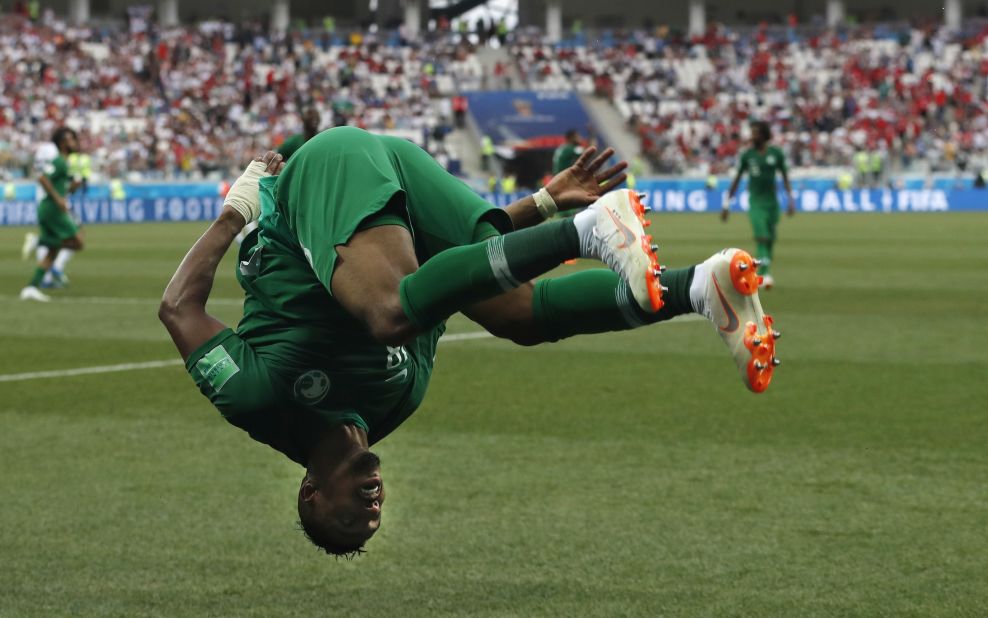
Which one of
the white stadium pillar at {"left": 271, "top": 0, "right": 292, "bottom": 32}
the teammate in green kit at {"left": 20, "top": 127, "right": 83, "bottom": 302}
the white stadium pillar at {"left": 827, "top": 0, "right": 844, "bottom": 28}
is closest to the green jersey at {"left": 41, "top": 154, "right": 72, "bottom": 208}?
the teammate in green kit at {"left": 20, "top": 127, "right": 83, "bottom": 302}

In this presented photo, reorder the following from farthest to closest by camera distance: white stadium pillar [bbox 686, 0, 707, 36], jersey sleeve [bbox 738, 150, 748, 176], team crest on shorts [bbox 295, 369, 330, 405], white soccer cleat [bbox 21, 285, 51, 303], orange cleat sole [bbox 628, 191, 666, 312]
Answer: white stadium pillar [bbox 686, 0, 707, 36], jersey sleeve [bbox 738, 150, 748, 176], white soccer cleat [bbox 21, 285, 51, 303], team crest on shorts [bbox 295, 369, 330, 405], orange cleat sole [bbox 628, 191, 666, 312]

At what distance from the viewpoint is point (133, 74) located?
2078 inches

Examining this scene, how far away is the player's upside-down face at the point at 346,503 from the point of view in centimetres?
483

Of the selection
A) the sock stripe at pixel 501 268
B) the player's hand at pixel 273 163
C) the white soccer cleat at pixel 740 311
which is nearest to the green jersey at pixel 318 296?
the player's hand at pixel 273 163

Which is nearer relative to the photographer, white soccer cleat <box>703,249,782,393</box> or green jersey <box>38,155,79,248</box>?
white soccer cleat <box>703,249,782,393</box>

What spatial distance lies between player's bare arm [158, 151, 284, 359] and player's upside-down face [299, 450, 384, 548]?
682mm

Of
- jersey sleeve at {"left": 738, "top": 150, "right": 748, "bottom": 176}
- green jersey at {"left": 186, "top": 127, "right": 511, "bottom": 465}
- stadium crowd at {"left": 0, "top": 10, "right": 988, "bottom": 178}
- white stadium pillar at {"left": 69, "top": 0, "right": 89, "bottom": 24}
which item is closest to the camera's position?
green jersey at {"left": 186, "top": 127, "right": 511, "bottom": 465}

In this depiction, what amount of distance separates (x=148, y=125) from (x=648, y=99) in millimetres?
19679

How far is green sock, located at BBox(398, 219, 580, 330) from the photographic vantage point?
171 inches

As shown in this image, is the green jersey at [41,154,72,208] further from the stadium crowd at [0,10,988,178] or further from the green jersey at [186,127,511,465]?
the stadium crowd at [0,10,988,178]

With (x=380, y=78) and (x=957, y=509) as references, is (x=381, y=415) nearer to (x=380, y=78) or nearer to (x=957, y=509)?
(x=957, y=509)

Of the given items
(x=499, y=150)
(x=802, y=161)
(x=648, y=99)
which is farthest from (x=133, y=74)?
(x=802, y=161)

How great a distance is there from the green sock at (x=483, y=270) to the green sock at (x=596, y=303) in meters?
A: 0.32

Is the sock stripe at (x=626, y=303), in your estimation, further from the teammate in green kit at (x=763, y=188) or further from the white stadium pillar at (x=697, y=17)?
the white stadium pillar at (x=697, y=17)
